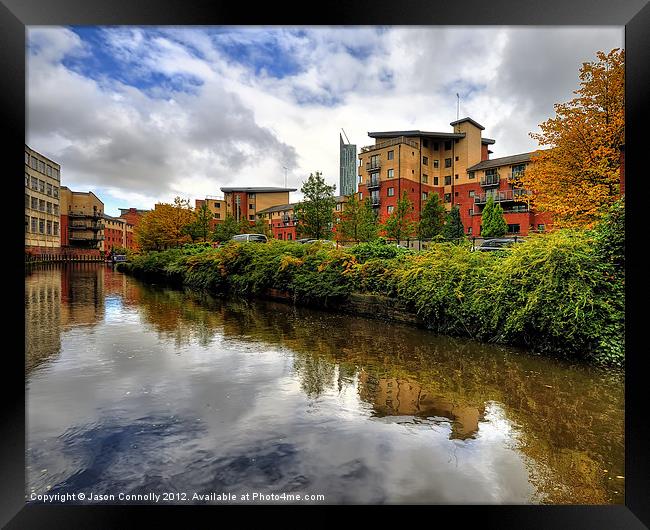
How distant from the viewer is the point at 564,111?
38.8ft

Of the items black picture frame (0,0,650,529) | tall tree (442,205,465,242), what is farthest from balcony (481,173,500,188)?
black picture frame (0,0,650,529)

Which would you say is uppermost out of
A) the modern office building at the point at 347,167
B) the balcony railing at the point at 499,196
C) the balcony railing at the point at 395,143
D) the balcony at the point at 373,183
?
the modern office building at the point at 347,167

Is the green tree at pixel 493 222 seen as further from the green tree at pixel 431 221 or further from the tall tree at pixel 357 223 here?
the tall tree at pixel 357 223

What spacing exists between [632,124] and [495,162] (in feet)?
130

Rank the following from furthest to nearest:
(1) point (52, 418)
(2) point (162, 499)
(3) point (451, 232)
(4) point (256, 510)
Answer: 1. (3) point (451, 232)
2. (1) point (52, 418)
3. (2) point (162, 499)
4. (4) point (256, 510)

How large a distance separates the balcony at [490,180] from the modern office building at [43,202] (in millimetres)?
49557

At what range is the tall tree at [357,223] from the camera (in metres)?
25.7

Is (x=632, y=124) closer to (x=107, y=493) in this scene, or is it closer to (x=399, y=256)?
(x=107, y=493)

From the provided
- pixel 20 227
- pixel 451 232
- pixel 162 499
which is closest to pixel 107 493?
pixel 162 499

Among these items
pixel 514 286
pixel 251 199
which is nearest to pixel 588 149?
pixel 514 286

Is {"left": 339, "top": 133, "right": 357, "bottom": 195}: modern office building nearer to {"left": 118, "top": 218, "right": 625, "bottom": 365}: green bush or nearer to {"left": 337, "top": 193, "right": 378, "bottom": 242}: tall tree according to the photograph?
{"left": 337, "top": 193, "right": 378, "bottom": 242}: tall tree

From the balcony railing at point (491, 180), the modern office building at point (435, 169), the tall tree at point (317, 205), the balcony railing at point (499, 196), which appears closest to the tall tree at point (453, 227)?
the balcony railing at point (499, 196)

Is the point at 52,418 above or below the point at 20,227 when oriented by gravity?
below

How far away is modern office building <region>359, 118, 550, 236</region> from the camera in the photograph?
39.2 meters
